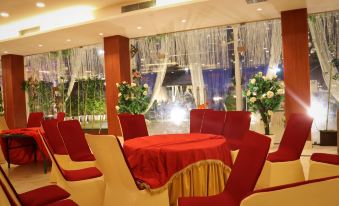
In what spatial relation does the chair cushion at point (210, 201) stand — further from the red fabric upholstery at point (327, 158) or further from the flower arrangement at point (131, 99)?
the flower arrangement at point (131, 99)

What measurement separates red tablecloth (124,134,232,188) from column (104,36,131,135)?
5.73 metres

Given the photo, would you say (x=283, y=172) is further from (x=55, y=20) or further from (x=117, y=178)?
(x=55, y=20)

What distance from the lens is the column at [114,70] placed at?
29.9ft

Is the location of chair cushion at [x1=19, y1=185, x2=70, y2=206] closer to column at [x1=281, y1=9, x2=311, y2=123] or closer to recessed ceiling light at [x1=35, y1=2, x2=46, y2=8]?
recessed ceiling light at [x1=35, y1=2, x2=46, y2=8]

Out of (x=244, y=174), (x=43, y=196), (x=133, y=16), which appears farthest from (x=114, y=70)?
(x=244, y=174)

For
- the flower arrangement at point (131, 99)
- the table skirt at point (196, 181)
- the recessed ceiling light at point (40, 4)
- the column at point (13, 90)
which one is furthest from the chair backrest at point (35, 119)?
the table skirt at point (196, 181)

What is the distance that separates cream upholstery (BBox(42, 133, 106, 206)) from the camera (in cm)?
328

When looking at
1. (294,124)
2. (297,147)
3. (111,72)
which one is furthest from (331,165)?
(111,72)

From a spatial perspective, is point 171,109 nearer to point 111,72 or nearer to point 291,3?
point 111,72

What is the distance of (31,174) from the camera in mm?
5812

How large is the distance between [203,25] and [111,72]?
10.0ft

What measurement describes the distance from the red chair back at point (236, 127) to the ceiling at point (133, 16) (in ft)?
8.63

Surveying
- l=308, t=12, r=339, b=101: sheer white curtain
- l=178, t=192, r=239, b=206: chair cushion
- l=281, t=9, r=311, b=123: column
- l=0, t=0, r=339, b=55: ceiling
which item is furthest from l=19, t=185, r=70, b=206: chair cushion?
l=308, t=12, r=339, b=101: sheer white curtain

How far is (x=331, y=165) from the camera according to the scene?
137 inches
